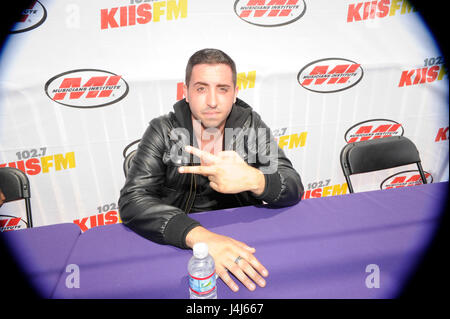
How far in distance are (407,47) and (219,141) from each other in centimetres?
202

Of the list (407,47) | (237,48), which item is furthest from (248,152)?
(407,47)

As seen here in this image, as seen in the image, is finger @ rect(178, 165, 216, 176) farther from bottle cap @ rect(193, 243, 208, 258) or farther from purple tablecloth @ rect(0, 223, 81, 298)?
purple tablecloth @ rect(0, 223, 81, 298)

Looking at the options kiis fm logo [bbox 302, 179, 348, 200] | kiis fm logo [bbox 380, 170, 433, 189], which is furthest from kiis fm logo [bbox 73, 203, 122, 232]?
kiis fm logo [bbox 380, 170, 433, 189]

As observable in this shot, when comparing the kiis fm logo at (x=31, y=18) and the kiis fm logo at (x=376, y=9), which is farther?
the kiis fm logo at (x=376, y=9)

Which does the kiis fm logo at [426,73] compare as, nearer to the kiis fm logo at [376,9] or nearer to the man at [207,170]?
the kiis fm logo at [376,9]

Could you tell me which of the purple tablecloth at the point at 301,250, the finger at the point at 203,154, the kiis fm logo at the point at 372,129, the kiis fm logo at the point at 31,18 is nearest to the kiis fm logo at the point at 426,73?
the kiis fm logo at the point at 372,129

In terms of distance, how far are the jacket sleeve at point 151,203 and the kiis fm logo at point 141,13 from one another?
3.22 feet

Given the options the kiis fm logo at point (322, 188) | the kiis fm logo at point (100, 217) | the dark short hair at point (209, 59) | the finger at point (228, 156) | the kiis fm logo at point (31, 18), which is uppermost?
the kiis fm logo at point (31, 18)

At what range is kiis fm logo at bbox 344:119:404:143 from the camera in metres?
2.44

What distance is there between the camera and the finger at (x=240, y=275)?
81cm

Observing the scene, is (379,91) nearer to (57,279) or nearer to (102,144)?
(102,144)

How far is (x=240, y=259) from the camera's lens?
878 mm

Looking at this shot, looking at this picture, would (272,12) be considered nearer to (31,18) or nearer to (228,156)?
(228,156)

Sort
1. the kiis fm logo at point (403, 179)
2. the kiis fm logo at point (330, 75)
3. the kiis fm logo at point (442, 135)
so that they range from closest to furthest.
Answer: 1. the kiis fm logo at point (330, 75)
2. the kiis fm logo at point (442, 135)
3. the kiis fm logo at point (403, 179)
